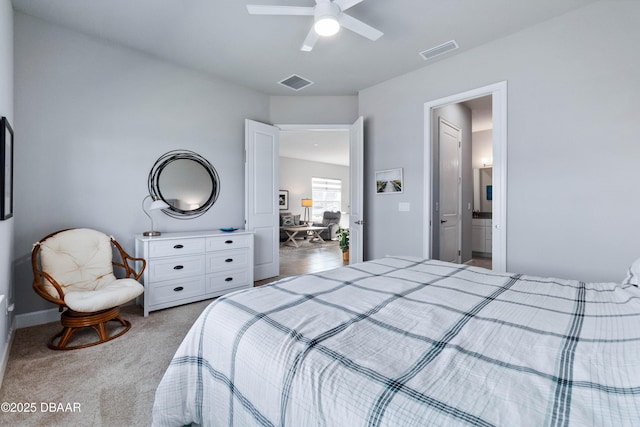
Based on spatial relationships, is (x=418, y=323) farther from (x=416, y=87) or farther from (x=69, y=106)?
(x=69, y=106)

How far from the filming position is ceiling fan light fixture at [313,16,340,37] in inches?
83.0

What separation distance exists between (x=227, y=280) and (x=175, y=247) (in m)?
0.73

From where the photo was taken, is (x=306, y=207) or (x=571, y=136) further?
(x=306, y=207)

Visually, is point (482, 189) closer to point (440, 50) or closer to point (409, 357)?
point (440, 50)

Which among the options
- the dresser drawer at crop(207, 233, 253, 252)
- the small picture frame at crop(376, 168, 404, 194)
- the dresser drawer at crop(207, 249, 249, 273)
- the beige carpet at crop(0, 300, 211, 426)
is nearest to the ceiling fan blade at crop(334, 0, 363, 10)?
the small picture frame at crop(376, 168, 404, 194)

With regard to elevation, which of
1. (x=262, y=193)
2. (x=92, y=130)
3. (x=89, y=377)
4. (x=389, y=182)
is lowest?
(x=89, y=377)

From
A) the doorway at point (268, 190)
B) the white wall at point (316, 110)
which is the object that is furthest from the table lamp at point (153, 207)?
the white wall at point (316, 110)

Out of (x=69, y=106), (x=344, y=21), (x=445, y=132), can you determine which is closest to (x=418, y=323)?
(x=344, y=21)

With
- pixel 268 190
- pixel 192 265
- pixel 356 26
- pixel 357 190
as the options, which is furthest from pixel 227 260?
pixel 356 26

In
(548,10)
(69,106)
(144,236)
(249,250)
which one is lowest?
(249,250)

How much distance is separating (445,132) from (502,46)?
1.42m

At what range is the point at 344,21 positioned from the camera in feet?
7.32

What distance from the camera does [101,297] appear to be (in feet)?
7.34

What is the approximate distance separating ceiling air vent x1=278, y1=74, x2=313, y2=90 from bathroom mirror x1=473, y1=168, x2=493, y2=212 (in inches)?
168
